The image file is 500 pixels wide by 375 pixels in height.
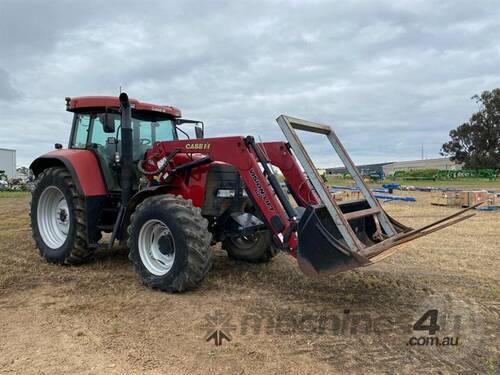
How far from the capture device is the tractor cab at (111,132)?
654cm

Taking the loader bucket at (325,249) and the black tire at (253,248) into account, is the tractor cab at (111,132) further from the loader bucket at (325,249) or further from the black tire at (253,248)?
the loader bucket at (325,249)

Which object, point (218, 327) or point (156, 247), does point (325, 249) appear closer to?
point (218, 327)

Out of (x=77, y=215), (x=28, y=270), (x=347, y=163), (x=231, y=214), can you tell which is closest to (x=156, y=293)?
(x=231, y=214)

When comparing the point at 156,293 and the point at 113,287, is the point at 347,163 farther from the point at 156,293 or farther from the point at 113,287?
the point at 113,287

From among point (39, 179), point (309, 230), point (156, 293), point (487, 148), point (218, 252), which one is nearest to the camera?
point (309, 230)

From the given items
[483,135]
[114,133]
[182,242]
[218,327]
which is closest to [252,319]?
[218,327]

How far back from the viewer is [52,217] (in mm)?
7121

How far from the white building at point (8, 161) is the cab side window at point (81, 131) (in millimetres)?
46520

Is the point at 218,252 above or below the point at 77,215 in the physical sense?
below

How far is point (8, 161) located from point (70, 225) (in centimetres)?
4841

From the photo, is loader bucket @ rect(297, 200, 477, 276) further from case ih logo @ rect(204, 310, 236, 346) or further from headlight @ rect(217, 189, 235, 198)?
headlight @ rect(217, 189, 235, 198)

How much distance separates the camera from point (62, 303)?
4.90 meters

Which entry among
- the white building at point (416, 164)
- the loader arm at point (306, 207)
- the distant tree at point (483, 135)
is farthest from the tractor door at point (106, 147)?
the white building at point (416, 164)

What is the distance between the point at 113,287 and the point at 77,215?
4.46 feet
